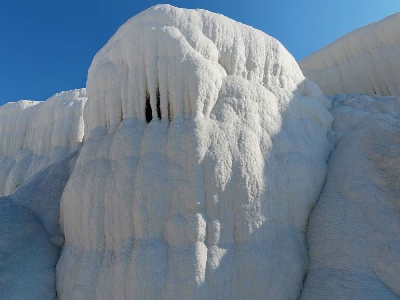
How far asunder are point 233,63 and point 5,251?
12.5 ft

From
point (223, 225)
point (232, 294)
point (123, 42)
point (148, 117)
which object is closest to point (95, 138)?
point (148, 117)

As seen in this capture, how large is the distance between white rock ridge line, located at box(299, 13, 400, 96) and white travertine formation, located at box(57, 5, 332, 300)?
946 cm

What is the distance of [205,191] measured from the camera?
3668 millimetres

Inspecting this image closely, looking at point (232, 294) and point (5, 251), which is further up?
point (5, 251)

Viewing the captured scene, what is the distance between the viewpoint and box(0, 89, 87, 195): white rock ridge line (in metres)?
12.7

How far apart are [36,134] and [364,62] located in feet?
44.7

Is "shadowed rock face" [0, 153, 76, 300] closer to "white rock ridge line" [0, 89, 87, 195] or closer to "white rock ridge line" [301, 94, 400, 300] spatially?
"white rock ridge line" [301, 94, 400, 300]

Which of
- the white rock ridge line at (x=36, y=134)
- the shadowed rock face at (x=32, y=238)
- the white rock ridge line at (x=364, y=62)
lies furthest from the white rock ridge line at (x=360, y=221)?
the white rock ridge line at (x=36, y=134)

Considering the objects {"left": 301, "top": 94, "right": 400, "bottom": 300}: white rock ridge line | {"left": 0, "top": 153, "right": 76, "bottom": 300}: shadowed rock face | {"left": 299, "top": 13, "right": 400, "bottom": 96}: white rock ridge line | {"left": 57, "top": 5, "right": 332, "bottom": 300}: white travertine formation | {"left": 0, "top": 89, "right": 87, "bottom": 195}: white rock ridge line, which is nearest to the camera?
{"left": 301, "top": 94, "right": 400, "bottom": 300}: white rock ridge line

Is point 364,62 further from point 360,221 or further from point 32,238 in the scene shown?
point 32,238

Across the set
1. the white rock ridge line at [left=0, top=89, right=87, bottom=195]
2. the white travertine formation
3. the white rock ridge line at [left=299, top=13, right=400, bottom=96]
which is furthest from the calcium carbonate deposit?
the white rock ridge line at [left=299, top=13, right=400, bottom=96]

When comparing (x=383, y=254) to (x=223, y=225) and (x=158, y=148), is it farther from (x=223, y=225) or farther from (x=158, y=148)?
(x=158, y=148)

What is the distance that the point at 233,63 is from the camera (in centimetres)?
456

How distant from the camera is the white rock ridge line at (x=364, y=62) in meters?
12.2
